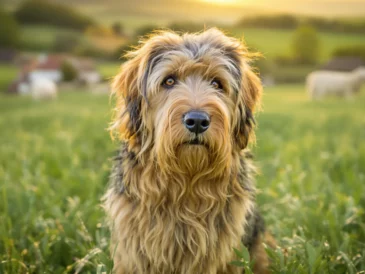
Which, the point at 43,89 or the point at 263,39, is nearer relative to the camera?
the point at 263,39

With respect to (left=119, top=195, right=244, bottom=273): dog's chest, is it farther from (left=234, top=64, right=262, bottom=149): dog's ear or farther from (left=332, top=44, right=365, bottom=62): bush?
(left=332, top=44, right=365, bottom=62): bush

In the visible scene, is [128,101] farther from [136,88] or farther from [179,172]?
[179,172]

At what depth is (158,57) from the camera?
126 inches

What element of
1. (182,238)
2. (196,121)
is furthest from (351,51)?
(196,121)

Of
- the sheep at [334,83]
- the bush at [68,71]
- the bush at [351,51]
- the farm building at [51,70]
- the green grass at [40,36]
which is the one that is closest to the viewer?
the green grass at [40,36]

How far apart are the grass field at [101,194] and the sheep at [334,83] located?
3948 millimetres

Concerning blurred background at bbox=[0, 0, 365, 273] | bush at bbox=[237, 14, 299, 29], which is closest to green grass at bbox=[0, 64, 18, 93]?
blurred background at bbox=[0, 0, 365, 273]

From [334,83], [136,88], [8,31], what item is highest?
[136,88]

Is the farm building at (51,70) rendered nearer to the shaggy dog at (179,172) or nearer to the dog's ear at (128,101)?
the dog's ear at (128,101)

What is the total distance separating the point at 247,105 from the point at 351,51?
893 cm

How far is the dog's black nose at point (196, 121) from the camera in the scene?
279cm

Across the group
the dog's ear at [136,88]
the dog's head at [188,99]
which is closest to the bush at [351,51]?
the dog's head at [188,99]

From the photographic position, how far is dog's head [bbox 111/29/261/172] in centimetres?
290

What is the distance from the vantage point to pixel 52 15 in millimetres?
10023
